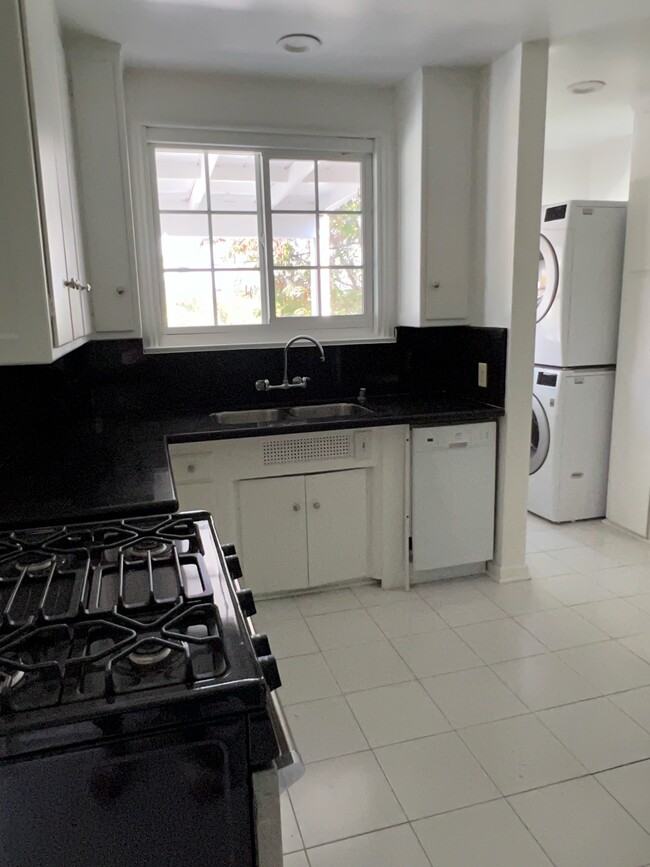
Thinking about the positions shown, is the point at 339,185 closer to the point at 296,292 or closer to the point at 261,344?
the point at 296,292

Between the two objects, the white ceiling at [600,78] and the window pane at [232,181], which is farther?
the window pane at [232,181]

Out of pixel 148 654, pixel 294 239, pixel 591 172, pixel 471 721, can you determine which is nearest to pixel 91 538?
pixel 148 654

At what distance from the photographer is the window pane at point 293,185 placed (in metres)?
3.17

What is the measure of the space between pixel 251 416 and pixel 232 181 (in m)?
1.17

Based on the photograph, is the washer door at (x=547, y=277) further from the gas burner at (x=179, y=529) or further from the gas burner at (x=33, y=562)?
the gas burner at (x=33, y=562)

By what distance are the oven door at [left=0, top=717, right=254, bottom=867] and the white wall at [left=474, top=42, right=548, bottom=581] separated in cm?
239

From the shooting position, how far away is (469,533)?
309cm

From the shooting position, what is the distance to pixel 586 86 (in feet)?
10.5

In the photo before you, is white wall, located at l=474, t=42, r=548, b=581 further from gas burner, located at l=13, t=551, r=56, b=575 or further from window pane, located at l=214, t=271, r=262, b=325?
gas burner, located at l=13, t=551, r=56, b=575

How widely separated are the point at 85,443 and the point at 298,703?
1.25 m

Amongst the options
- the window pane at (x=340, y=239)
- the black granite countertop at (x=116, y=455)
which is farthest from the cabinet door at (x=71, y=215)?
the window pane at (x=340, y=239)

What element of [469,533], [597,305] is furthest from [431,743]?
[597,305]

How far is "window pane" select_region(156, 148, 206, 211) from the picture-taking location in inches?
118

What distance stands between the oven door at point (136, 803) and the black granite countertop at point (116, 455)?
839 millimetres
